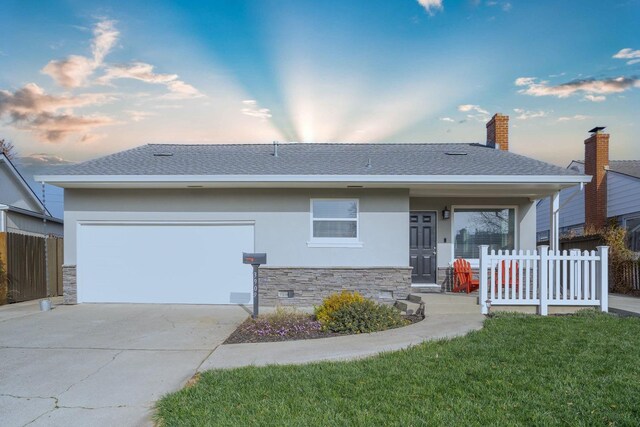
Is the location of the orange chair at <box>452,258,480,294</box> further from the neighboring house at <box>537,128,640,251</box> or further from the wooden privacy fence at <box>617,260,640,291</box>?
the neighboring house at <box>537,128,640,251</box>

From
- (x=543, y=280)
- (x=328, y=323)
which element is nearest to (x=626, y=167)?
(x=543, y=280)

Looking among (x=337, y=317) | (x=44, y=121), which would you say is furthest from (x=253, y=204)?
(x=44, y=121)

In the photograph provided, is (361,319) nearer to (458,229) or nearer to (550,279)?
(550,279)

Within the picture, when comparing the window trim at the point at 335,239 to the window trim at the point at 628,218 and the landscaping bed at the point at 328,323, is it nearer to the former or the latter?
the landscaping bed at the point at 328,323

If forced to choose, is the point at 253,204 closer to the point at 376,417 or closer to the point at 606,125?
the point at 376,417

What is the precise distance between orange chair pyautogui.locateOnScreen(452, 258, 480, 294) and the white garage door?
17.7ft

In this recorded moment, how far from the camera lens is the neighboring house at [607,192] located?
15969 millimetres

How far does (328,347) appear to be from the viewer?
5.95 metres

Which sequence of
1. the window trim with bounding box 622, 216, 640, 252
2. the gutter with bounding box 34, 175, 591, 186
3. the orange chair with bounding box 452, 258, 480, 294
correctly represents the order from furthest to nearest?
the window trim with bounding box 622, 216, 640, 252
the orange chair with bounding box 452, 258, 480, 294
the gutter with bounding box 34, 175, 591, 186

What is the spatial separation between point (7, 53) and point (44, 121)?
287 centimetres

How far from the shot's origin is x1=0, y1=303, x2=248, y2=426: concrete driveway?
13.6 feet

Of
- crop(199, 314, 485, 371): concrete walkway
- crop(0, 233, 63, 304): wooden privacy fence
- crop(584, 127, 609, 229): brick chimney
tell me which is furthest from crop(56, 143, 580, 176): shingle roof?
crop(584, 127, 609, 229): brick chimney

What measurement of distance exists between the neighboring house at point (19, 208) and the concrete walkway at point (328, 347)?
414 inches

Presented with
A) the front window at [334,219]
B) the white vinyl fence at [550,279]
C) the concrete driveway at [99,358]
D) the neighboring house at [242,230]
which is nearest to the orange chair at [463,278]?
the neighboring house at [242,230]
